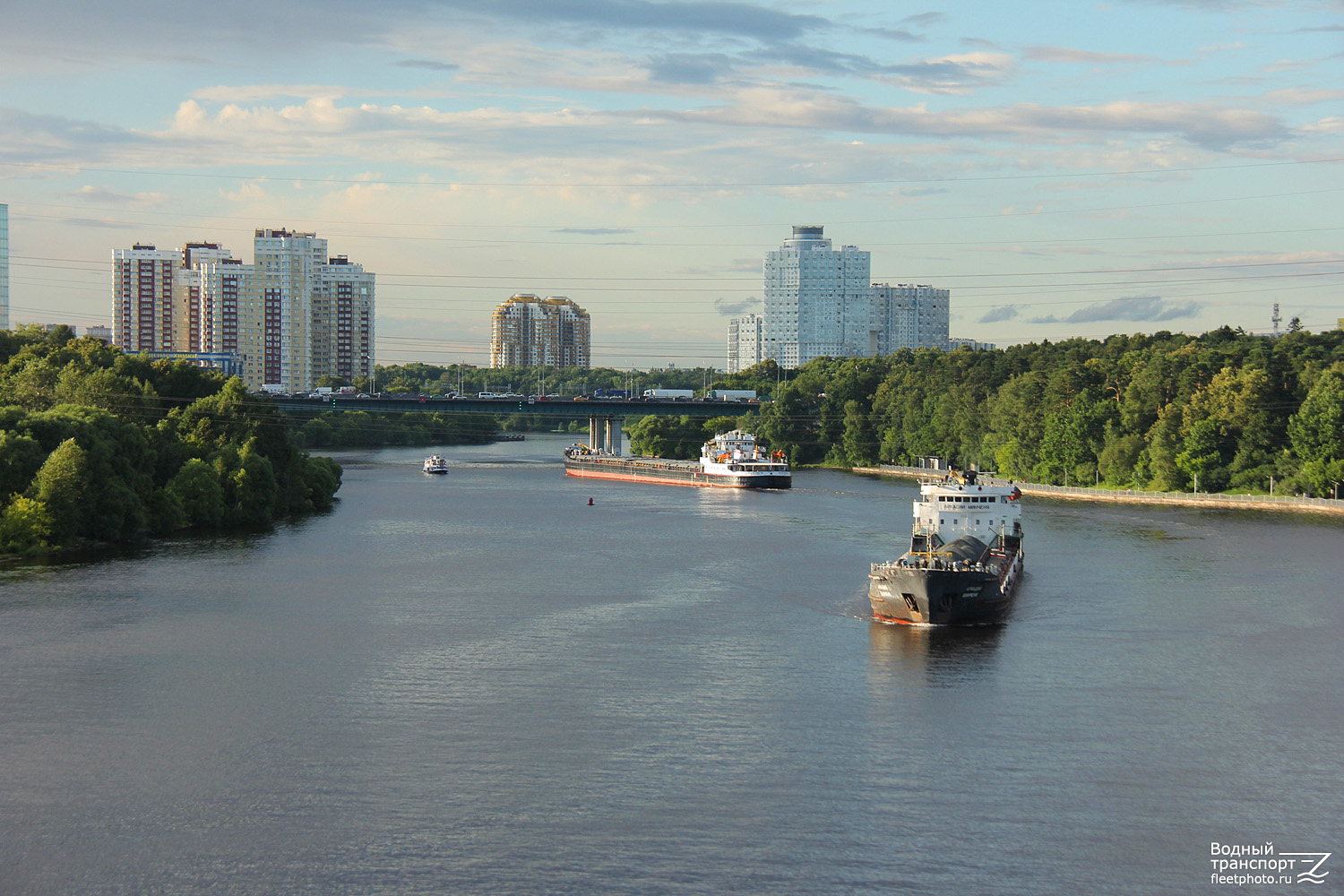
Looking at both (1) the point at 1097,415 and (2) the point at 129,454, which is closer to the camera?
(2) the point at 129,454

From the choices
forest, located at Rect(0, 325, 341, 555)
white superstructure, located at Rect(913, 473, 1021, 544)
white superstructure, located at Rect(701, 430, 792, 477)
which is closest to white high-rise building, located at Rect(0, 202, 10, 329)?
forest, located at Rect(0, 325, 341, 555)

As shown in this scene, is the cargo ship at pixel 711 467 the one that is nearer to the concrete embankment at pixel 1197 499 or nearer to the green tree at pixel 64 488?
the concrete embankment at pixel 1197 499

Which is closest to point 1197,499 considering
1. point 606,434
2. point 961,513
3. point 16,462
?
point 961,513

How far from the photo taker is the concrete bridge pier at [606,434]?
106m

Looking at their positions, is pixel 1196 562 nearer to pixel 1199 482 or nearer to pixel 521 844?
pixel 1199 482

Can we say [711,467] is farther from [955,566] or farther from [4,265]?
[4,265]

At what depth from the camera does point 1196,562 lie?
44.1 m

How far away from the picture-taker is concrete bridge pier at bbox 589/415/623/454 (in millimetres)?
106312

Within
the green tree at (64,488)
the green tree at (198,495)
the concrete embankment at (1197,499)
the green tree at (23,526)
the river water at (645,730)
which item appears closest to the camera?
the river water at (645,730)

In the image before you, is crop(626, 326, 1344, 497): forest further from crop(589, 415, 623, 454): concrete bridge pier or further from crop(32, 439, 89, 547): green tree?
crop(32, 439, 89, 547): green tree

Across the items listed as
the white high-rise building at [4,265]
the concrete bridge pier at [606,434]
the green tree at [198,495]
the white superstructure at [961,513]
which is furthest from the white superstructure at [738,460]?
the white high-rise building at [4,265]

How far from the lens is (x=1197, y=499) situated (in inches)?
2628

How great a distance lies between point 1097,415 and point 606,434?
47.4 metres

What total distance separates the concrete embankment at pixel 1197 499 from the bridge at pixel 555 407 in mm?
33008
